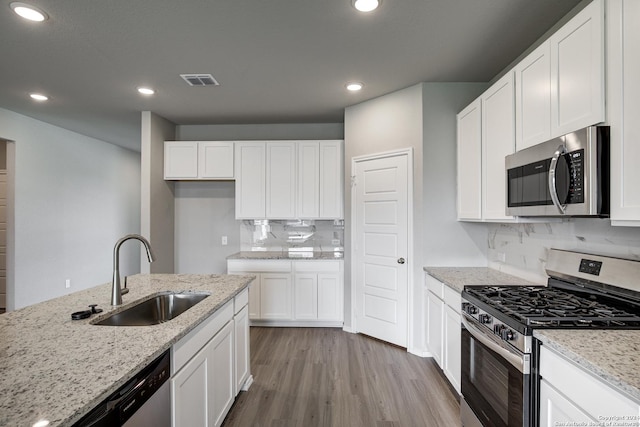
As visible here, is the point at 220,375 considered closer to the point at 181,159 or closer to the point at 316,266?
the point at 316,266

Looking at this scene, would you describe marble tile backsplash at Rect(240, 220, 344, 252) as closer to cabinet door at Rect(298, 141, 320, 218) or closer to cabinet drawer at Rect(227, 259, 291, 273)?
cabinet door at Rect(298, 141, 320, 218)

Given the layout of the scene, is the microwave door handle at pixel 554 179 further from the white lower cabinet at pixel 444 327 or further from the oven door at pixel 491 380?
the white lower cabinet at pixel 444 327

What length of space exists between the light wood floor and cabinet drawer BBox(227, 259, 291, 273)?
0.82 metres

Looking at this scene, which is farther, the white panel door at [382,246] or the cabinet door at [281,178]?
the cabinet door at [281,178]

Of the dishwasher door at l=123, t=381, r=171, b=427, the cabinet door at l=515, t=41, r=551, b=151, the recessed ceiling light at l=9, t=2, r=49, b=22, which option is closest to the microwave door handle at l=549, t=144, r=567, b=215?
the cabinet door at l=515, t=41, r=551, b=151

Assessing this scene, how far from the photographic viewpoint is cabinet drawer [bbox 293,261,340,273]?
3924 mm

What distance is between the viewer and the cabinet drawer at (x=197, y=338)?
1.43m

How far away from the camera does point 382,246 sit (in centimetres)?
349

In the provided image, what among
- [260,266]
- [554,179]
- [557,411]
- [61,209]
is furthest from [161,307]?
[61,209]

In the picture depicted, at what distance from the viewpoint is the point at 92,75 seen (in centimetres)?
299

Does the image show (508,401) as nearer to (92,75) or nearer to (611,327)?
(611,327)

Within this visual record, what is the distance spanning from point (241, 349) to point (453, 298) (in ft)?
5.28

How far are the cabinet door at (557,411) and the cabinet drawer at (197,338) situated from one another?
5.11 feet

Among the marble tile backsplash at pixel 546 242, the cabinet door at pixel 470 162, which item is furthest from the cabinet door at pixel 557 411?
the cabinet door at pixel 470 162
